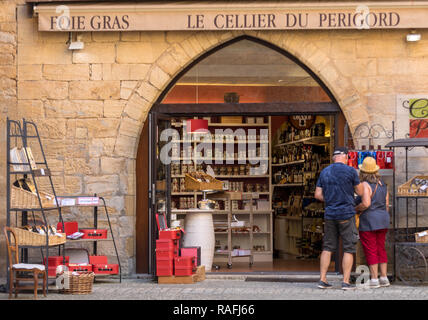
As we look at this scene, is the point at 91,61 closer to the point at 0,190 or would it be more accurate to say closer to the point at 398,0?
the point at 0,190

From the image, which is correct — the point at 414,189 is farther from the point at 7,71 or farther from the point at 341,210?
the point at 7,71

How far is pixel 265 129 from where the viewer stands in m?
15.3

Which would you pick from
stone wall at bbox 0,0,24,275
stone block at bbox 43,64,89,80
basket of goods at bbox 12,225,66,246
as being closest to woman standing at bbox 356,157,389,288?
basket of goods at bbox 12,225,66,246

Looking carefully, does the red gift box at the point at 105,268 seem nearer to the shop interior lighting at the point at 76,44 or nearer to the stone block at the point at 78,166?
the stone block at the point at 78,166

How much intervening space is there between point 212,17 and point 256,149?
3.70 meters

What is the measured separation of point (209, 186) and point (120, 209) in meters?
1.71

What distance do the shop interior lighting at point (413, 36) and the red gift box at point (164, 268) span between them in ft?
14.5

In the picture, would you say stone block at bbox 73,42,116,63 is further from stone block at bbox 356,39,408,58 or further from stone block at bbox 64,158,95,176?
stone block at bbox 356,39,408,58

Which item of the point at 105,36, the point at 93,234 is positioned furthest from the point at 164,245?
the point at 105,36

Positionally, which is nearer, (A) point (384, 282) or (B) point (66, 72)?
(A) point (384, 282)

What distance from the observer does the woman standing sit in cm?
1093

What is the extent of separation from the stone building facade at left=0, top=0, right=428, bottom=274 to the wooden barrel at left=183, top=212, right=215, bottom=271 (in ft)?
2.78

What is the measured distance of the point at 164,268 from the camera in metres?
11.5

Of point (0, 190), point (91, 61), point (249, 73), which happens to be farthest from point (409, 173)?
point (0, 190)
